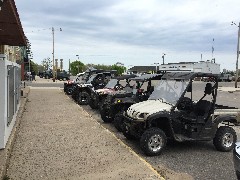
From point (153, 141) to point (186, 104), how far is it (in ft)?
4.84

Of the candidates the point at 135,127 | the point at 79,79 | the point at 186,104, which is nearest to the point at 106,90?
the point at 186,104

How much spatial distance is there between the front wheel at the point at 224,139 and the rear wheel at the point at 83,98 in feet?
35.7

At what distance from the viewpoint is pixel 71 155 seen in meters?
7.62

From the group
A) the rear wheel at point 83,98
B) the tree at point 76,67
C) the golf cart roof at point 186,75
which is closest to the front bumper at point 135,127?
the golf cart roof at point 186,75

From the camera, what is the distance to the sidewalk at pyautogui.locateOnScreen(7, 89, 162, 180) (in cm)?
638

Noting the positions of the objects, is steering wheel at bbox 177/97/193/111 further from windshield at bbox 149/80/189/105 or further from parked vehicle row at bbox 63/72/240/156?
windshield at bbox 149/80/189/105

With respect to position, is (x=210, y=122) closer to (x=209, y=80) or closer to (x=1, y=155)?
(x=209, y=80)

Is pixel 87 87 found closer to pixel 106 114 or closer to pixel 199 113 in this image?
pixel 106 114

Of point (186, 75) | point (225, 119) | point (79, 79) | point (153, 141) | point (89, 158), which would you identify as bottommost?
point (89, 158)

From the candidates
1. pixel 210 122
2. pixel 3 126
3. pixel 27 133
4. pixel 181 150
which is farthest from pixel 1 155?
pixel 210 122

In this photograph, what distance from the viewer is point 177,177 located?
648cm

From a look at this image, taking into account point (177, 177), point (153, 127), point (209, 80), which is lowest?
point (177, 177)

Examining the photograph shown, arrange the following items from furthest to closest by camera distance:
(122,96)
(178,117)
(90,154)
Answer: (122,96)
(178,117)
(90,154)

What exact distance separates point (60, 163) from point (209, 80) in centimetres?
413
